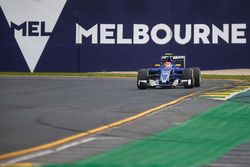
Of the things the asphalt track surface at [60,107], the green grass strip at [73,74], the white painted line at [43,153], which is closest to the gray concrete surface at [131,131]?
the white painted line at [43,153]

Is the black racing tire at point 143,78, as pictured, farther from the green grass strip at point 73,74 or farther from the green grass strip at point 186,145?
the green grass strip at point 73,74

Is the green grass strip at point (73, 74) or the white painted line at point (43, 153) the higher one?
the green grass strip at point (73, 74)

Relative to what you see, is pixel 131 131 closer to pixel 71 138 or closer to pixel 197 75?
pixel 71 138

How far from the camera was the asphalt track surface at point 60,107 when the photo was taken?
36.8ft

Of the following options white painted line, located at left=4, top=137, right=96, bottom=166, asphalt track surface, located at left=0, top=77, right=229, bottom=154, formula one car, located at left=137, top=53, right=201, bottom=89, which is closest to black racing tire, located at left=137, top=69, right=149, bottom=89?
formula one car, located at left=137, top=53, right=201, bottom=89

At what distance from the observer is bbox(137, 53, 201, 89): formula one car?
76.3 feet

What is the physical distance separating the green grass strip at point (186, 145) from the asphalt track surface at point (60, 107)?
1.37m

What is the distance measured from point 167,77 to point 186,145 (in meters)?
13.5

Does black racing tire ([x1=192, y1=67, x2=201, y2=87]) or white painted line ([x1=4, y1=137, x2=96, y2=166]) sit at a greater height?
black racing tire ([x1=192, y1=67, x2=201, y2=87])

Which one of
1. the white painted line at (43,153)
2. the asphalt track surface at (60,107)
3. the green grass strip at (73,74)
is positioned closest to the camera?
the white painted line at (43,153)

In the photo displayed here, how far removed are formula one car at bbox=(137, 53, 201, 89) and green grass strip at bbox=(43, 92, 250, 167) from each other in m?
8.83

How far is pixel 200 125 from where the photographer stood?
12.7 metres

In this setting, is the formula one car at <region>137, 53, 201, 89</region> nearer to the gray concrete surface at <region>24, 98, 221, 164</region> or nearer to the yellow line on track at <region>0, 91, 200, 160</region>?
the gray concrete surface at <region>24, 98, 221, 164</region>

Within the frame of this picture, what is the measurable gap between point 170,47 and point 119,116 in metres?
18.7
